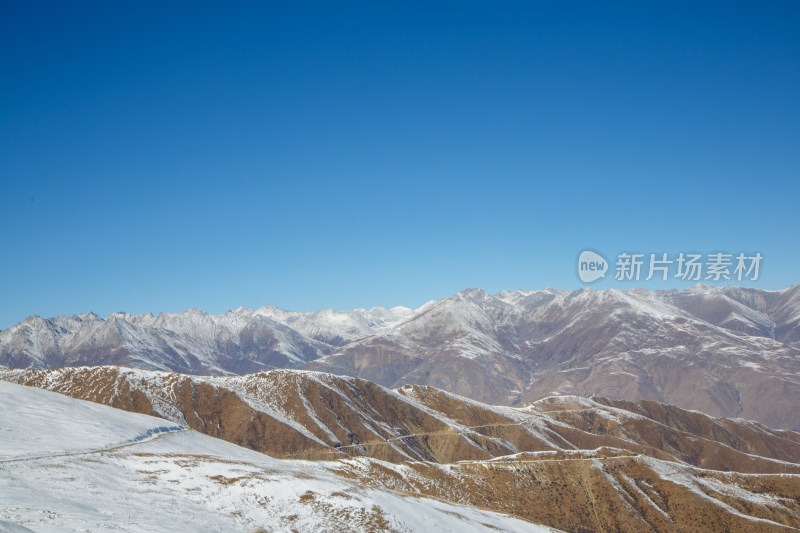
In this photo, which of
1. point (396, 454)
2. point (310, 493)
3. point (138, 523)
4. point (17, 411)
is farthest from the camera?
point (396, 454)

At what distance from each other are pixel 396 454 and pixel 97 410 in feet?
356

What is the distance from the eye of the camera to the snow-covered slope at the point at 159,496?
4019cm

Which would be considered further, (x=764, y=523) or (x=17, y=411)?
(x=764, y=523)

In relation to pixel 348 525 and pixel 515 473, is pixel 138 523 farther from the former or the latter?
pixel 515 473

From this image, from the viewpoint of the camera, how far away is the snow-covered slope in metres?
40.2

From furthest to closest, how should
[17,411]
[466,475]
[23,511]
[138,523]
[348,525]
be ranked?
[466,475] < [17,411] < [348,525] < [138,523] < [23,511]

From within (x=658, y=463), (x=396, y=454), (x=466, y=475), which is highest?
(x=658, y=463)

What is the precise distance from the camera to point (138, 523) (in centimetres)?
3947

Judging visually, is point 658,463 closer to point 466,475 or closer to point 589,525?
point 589,525

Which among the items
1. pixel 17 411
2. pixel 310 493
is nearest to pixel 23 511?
pixel 310 493

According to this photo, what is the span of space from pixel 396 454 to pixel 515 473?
79.3 m

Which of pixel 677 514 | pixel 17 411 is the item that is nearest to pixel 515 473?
pixel 677 514

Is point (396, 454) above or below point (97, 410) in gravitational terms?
below

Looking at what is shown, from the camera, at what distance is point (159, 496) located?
49.6 metres
